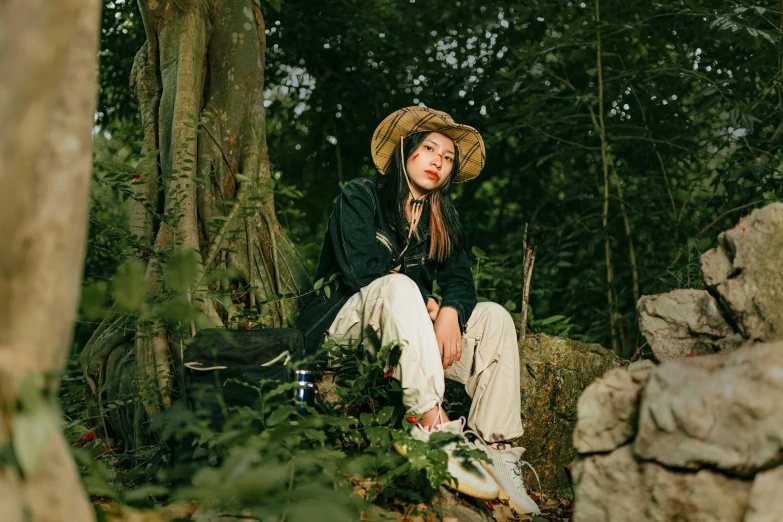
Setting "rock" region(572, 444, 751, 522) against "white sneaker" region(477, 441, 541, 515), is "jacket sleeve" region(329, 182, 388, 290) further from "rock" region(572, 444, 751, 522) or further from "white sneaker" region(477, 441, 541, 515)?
"rock" region(572, 444, 751, 522)

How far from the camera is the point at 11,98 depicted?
1.67 meters

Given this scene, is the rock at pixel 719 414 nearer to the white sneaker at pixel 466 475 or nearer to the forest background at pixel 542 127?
the white sneaker at pixel 466 475

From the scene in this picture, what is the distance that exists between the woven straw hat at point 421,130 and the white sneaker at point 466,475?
164cm

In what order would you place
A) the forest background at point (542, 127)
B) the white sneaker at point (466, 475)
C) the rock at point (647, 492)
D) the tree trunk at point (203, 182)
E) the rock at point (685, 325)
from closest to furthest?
the rock at point (647, 492)
the rock at point (685, 325)
the white sneaker at point (466, 475)
the tree trunk at point (203, 182)
the forest background at point (542, 127)

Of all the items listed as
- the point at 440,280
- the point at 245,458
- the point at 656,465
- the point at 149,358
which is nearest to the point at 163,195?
the point at 149,358

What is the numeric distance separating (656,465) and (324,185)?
5.89m

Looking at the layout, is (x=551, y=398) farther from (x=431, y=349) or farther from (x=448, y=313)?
(x=431, y=349)

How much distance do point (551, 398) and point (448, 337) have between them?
35.5 inches

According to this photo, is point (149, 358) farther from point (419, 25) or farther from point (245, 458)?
point (419, 25)

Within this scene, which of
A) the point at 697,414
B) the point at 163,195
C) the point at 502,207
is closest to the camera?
the point at 697,414

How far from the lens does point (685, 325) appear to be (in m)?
3.15

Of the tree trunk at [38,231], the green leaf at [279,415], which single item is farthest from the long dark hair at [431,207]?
the tree trunk at [38,231]

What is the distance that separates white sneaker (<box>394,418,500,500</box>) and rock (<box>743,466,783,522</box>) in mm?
1205

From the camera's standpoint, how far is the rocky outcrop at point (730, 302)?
2881 mm
